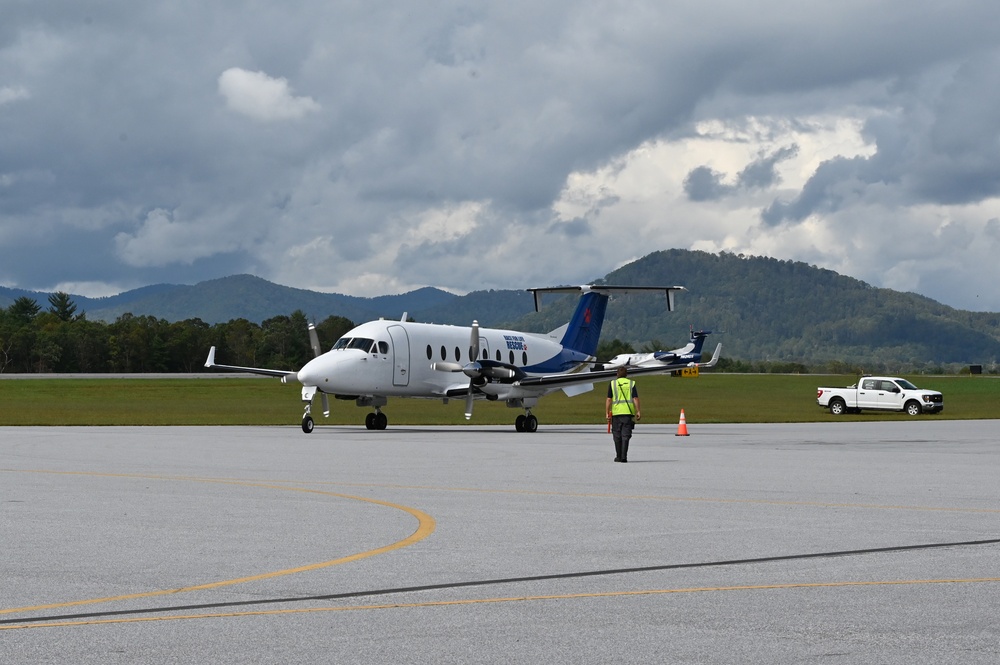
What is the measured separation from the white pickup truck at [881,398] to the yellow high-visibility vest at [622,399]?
37.5m

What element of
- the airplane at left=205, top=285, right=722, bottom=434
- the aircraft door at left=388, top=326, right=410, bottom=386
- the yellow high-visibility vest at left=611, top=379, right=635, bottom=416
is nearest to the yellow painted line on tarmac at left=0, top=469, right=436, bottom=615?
the yellow high-visibility vest at left=611, top=379, right=635, bottom=416

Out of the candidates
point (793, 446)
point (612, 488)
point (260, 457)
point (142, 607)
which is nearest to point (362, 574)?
point (142, 607)

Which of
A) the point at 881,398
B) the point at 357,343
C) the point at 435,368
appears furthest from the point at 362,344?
the point at 881,398

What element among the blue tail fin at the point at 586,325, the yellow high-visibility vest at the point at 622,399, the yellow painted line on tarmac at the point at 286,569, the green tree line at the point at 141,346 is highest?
the green tree line at the point at 141,346

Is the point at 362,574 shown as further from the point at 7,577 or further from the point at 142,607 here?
the point at 7,577

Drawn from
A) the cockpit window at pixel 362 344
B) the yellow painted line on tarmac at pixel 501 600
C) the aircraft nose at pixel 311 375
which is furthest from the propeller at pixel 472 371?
the yellow painted line on tarmac at pixel 501 600

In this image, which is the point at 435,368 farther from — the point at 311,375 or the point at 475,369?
the point at 311,375

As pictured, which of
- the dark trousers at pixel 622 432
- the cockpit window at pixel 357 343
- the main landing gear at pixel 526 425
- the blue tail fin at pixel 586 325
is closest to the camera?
the dark trousers at pixel 622 432

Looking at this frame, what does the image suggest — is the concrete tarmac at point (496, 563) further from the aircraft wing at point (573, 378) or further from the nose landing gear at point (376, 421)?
the aircraft wing at point (573, 378)

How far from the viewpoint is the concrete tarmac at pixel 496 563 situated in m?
7.56

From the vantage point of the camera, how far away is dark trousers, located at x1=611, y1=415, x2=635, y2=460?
2433 centimetres

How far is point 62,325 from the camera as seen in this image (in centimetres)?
17538

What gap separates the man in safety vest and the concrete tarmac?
1.51m

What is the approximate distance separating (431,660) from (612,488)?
458 inches
